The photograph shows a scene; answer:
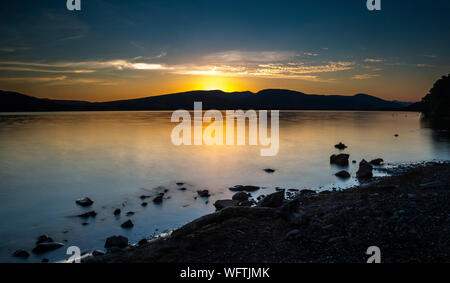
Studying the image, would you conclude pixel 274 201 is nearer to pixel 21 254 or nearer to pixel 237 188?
pixel 237 188

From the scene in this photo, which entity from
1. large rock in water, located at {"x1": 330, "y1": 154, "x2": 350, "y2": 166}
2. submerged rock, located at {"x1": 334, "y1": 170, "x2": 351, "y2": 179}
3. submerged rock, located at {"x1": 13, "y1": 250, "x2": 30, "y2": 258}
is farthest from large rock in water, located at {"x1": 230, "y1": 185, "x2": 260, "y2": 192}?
submerged rock, located at {"x1": 13, "y1": 250, "x2": 30, "y2": 258}

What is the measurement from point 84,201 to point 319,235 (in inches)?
576

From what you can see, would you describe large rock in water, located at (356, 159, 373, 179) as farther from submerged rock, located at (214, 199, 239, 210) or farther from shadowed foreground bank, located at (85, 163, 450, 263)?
submerged rock, located at (214, 199, 239, 210)

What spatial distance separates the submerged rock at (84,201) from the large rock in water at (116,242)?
666 cm

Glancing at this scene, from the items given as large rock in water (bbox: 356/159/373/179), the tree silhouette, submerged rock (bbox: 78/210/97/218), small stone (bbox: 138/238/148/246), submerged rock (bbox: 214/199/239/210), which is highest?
the tree silhouette

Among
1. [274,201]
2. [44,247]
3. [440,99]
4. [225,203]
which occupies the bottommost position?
[44,247]

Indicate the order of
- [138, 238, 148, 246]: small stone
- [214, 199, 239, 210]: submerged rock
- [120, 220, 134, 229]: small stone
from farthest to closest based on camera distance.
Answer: [214, 199, 239, 210]: submerged rock, [120, 220, 134, 229]: small stone, [138, 238, 148, 246]: small stone

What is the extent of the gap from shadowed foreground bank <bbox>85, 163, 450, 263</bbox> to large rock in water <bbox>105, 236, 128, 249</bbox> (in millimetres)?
2240

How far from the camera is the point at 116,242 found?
37.8 feet

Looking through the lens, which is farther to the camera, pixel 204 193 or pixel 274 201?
pixel 204 193

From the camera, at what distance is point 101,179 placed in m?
24.0

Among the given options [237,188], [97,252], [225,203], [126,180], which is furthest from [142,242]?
[126,180]

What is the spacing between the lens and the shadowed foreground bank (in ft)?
24.2
